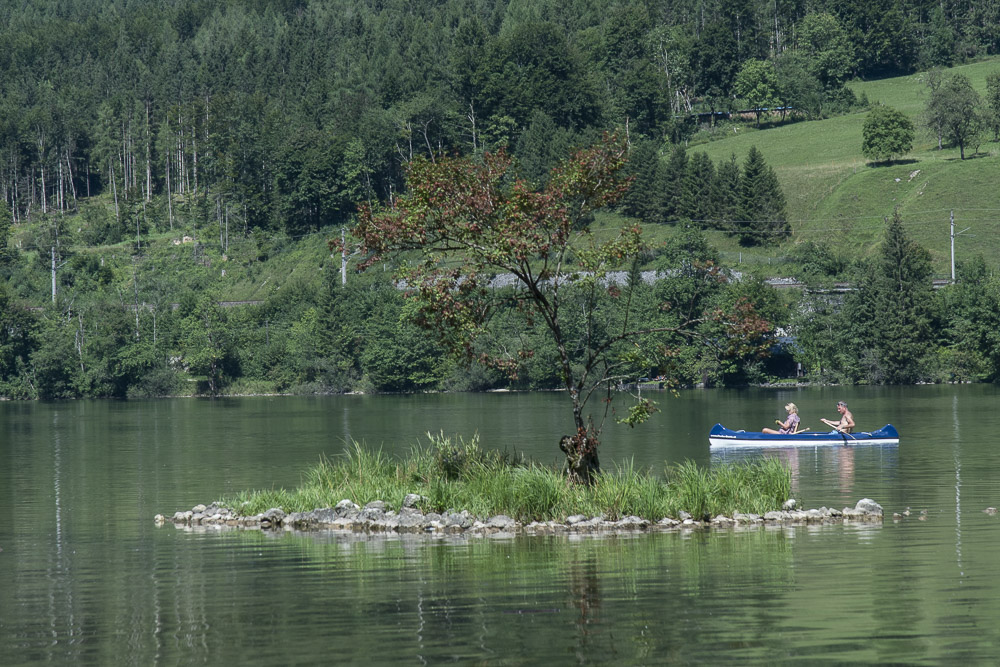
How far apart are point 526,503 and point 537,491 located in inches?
17.8

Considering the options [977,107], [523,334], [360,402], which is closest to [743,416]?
[360,402]

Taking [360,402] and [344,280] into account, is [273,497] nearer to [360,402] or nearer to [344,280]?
[360,402]

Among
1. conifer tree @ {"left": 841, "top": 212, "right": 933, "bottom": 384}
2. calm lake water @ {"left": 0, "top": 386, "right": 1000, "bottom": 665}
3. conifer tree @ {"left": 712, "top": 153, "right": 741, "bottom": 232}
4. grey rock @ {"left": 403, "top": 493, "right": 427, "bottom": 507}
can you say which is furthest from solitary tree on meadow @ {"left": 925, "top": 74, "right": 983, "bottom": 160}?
grey rock @ {"left": 403, "top": 493, "right": 427, "bottom": 507}

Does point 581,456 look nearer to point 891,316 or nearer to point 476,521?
point 476,521

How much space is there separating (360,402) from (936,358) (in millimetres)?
61808

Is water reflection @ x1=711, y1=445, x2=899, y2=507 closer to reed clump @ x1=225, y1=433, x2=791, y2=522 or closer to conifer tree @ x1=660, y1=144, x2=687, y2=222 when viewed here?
reed clump @ x1=225, y1=433, x2=791, y2=522

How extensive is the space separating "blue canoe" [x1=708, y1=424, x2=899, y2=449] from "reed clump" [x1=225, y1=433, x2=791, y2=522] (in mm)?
25085

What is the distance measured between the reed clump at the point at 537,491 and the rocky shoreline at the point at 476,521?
37cm

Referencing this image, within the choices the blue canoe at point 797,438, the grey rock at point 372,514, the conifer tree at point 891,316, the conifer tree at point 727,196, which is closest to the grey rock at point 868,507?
the grey rock at point 372,514

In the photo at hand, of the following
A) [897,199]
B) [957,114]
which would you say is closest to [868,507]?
[897,199]

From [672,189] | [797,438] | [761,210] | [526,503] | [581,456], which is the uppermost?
[672,189]

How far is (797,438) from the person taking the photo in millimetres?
64562

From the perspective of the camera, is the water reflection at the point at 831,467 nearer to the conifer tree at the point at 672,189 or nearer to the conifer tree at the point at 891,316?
the conifer tree at the point at 891,316

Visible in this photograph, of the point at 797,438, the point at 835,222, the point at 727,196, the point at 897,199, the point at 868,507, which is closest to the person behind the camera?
the point at 868,507
